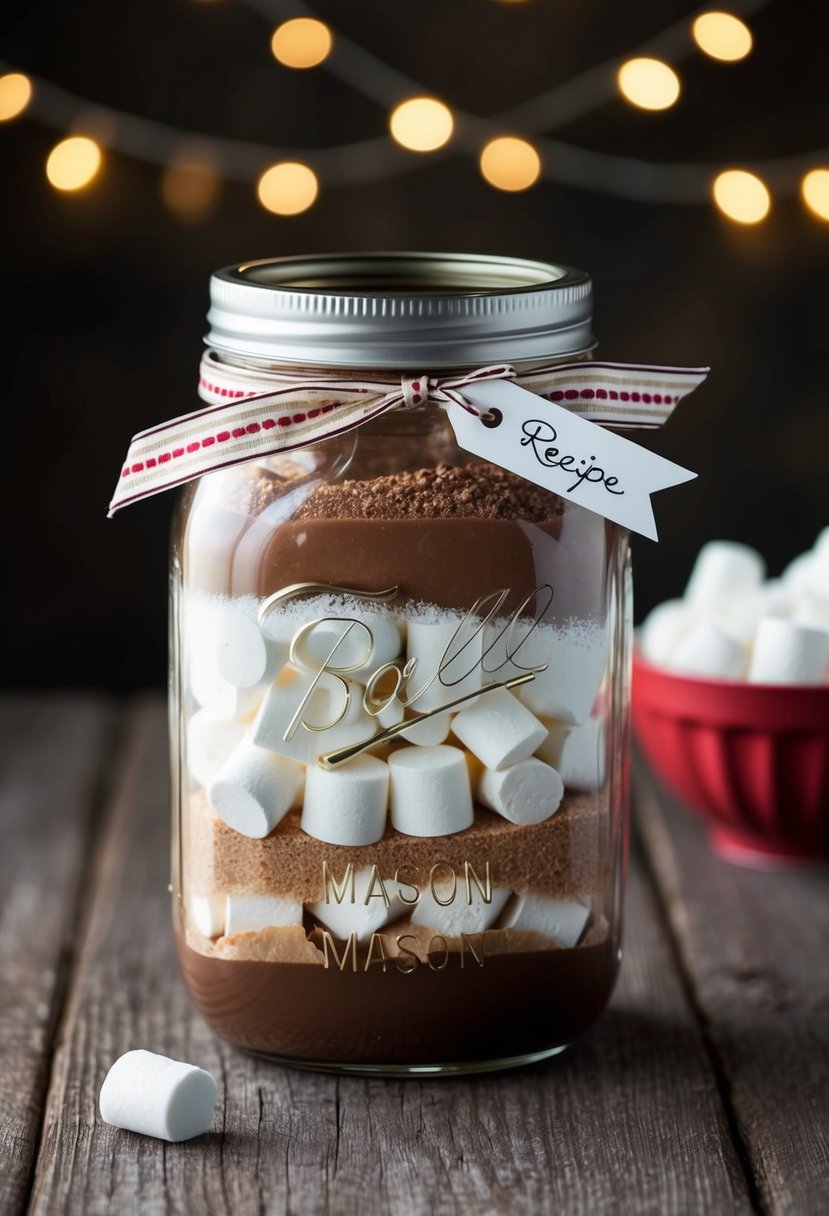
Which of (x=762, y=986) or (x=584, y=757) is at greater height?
(x=584, y=757)

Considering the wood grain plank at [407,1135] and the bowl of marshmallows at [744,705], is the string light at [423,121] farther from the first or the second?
the wood grain plank at [407,1135]

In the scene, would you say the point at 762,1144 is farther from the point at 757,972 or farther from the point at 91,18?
the point at 91,18

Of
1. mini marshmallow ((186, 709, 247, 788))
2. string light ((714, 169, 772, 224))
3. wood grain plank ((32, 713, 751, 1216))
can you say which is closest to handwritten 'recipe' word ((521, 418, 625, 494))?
mini marshmallow ((186, 709, 247, 788))

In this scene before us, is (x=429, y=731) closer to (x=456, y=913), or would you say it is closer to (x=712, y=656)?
(x=456, y=913)

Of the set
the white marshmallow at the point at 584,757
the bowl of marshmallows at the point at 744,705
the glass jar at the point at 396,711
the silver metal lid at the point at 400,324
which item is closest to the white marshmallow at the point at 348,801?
the glass jar at the point at 396,711

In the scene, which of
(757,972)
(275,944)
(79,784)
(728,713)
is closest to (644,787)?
(728,713)

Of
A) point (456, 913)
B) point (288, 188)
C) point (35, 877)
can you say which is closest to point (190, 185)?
point (288, 188)

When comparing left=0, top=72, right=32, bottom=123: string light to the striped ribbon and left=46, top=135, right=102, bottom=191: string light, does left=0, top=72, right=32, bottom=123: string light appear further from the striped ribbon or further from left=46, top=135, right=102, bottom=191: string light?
the striped ribbon
